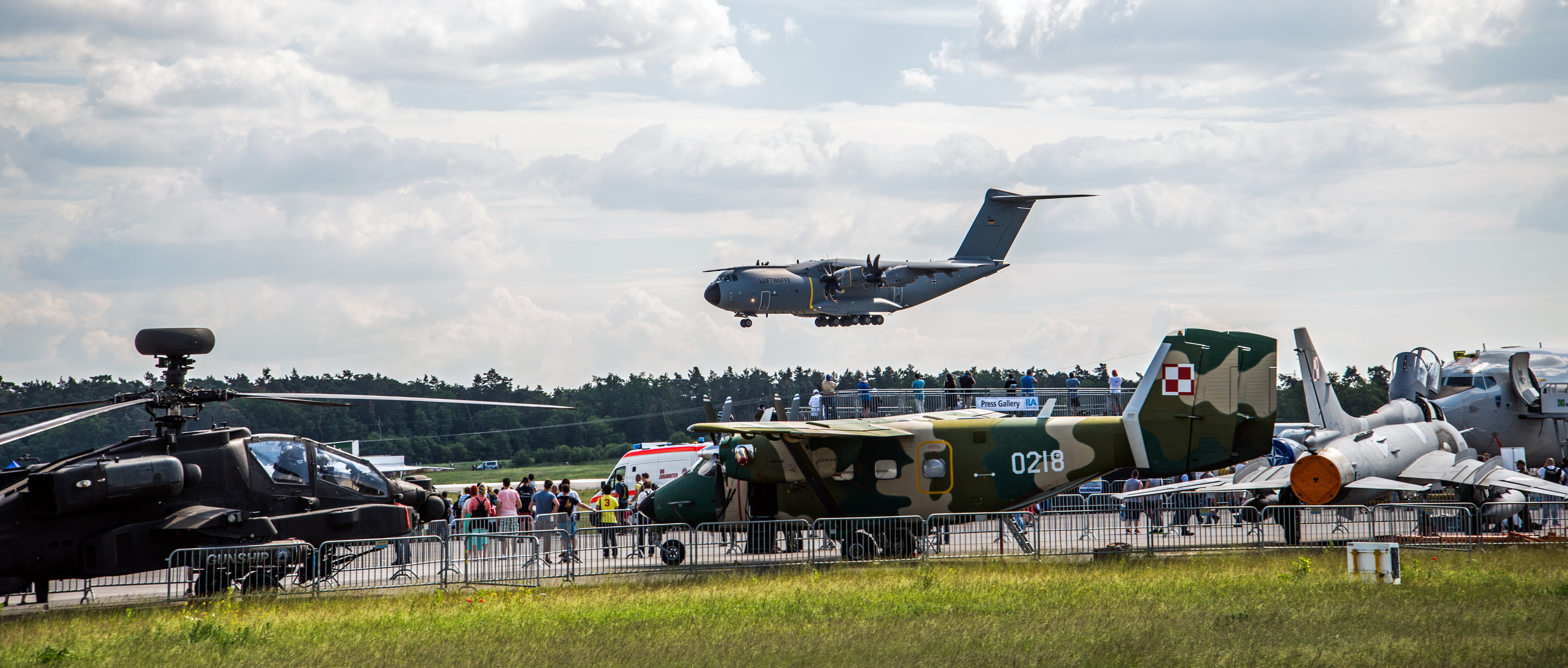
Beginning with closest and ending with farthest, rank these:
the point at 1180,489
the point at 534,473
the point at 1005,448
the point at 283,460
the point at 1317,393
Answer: the point at 283,460, the point at 1005,448, the point at 1180,489, the point at 1317,393, the point at 534,473

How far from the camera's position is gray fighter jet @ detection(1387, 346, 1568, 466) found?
32.9 meters

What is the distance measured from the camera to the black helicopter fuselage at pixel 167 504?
13695 mm

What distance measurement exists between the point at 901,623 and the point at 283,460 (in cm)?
830

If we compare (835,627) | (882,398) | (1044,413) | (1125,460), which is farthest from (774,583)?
(882,398)

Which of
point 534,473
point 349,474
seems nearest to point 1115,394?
point 349,474

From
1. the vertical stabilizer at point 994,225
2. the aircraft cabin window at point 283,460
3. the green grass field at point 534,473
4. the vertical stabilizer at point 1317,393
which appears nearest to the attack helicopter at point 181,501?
the aircraft cabin window at point 283,460

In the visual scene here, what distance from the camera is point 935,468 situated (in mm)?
18891

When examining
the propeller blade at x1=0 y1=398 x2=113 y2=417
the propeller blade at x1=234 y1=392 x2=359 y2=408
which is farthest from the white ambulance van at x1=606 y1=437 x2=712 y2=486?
the propeller blade at x1=0 y1=398 x2=113 y2=417

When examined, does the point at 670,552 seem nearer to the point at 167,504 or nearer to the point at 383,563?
the point at 383,563

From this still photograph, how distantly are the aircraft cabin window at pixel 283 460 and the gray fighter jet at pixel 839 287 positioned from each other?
29862 millimetres

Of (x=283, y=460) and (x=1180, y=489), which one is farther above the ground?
(x=283, y=460)

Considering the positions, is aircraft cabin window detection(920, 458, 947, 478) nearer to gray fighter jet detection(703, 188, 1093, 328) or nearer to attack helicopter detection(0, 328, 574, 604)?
attack helicopter detection(0, 328, 574, 604)

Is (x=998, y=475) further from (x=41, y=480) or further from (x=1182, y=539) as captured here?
(x=41, y=480)

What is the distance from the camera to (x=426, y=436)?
107562 millimetres
